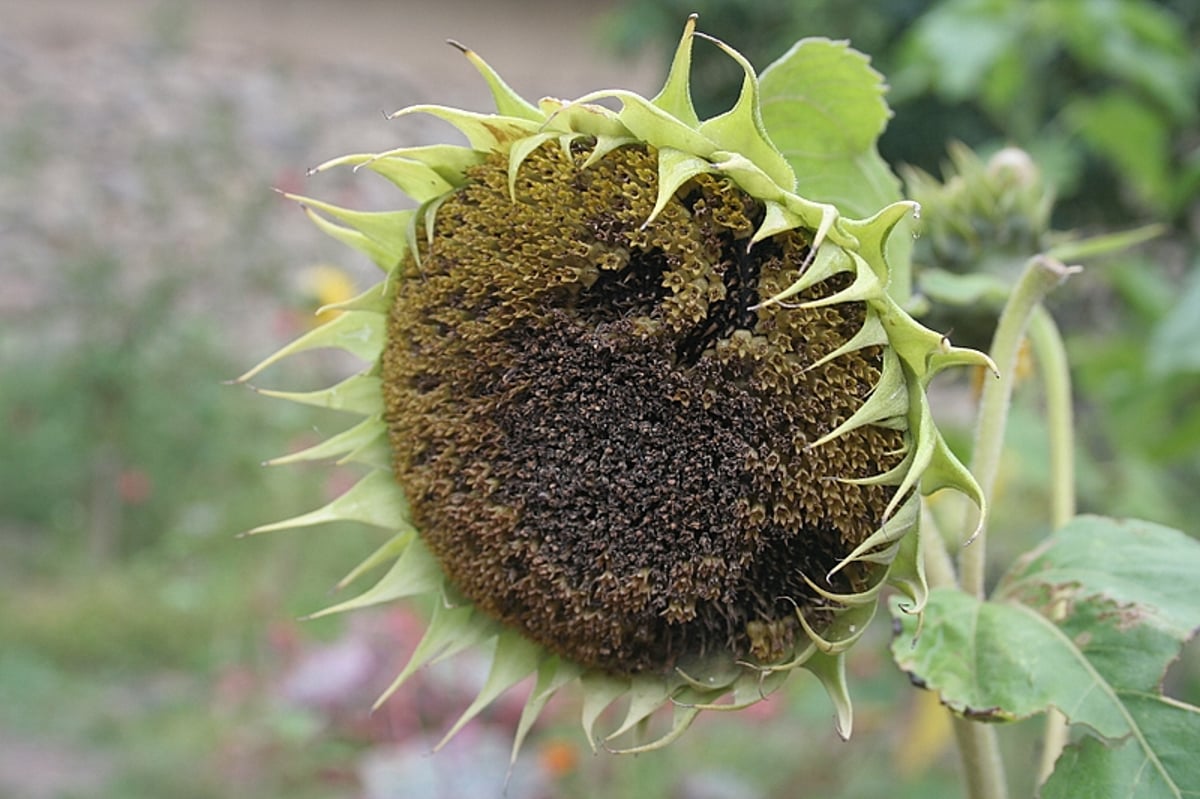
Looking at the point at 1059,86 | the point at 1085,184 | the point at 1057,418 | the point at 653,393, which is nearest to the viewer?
the point at 653,393

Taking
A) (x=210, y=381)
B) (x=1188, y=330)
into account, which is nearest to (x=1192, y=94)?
→ (x=1188, y=330)

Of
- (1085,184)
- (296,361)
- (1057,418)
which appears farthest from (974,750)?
(296,361)

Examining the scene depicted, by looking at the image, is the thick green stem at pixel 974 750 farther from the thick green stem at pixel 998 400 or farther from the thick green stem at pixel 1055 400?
the thick green stem at pixel 1055 400

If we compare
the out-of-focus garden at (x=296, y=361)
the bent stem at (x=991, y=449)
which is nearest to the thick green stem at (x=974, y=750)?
the bent stem at (x=991, y=449)

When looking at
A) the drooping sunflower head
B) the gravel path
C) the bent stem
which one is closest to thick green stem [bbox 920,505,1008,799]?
the bent stem

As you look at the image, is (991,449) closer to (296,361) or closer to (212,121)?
(296,361)

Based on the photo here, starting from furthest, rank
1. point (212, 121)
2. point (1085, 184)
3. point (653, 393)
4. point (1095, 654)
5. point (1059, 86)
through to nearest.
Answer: point (212, 121) < point (1085, 184) < point (1059, 86) < point (1095, 654) < point (653, 393)
